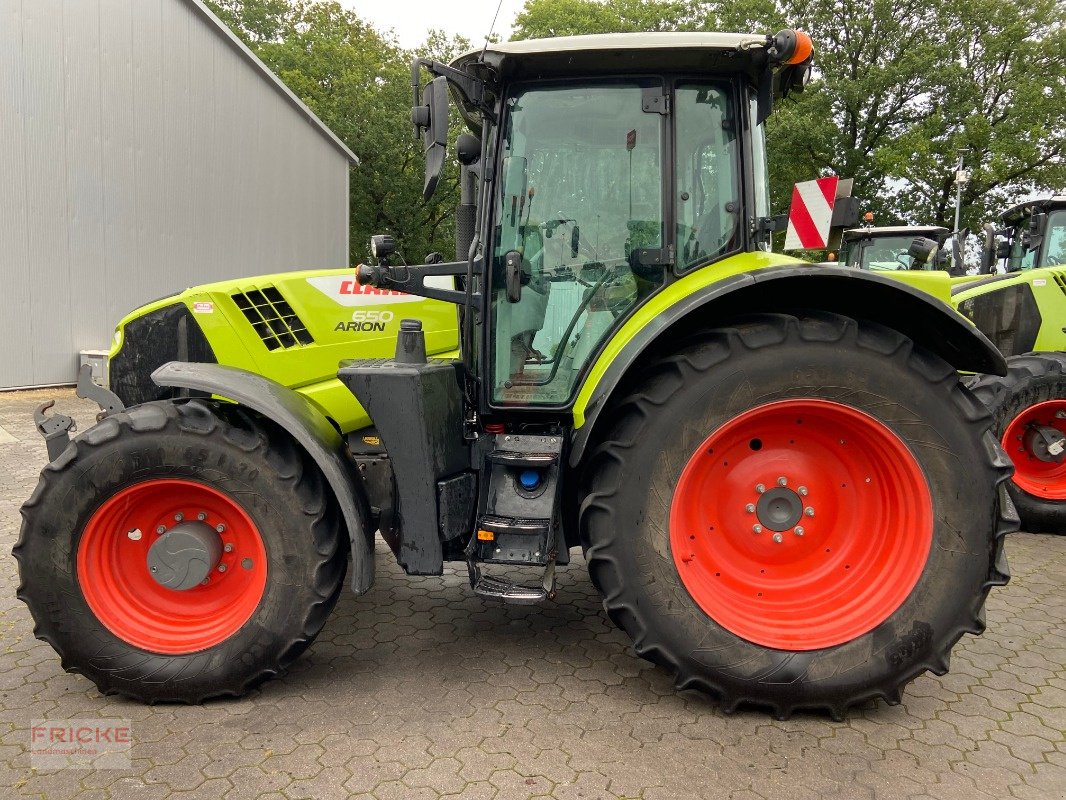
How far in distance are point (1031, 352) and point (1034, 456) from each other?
2.52 feet

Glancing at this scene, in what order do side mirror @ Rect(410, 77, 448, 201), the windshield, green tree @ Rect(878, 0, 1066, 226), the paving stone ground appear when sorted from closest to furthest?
the paving stone ground → side mirror @ Rect(410, 77, 448, 201) → the windshield → green tree @ Rect(878, 0, 1066, 226)

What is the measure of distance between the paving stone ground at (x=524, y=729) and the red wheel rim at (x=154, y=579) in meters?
0.27

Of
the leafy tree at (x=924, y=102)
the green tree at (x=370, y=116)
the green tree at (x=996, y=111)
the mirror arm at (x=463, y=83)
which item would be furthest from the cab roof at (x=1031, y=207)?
the green tree at (x=370, y=116)

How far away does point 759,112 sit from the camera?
305 cm

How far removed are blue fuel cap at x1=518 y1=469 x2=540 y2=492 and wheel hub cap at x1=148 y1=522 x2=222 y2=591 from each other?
1191mm

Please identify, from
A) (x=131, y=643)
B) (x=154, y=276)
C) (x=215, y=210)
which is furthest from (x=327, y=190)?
(x=131, y=643)

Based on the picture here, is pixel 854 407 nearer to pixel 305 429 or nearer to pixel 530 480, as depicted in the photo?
pixel 530 480

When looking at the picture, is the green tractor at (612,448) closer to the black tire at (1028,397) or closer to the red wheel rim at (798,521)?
the red wheel rim at (798,521)

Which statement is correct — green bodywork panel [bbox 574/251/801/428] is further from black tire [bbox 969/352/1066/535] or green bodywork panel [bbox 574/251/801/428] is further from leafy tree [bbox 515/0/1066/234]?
leafy tree [bbox 515/0/1066/234]

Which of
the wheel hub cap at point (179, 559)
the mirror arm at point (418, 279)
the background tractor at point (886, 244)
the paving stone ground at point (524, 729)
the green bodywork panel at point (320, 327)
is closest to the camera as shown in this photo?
the paving stone ground at point (524, 729)

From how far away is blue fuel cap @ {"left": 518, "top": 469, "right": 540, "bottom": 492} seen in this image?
295cm

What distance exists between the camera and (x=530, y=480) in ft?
9.68

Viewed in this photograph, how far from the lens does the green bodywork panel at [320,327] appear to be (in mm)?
3488

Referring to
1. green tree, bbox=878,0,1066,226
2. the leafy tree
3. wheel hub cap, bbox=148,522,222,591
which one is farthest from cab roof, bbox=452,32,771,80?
green tree, bbox=878,0,1066,226
